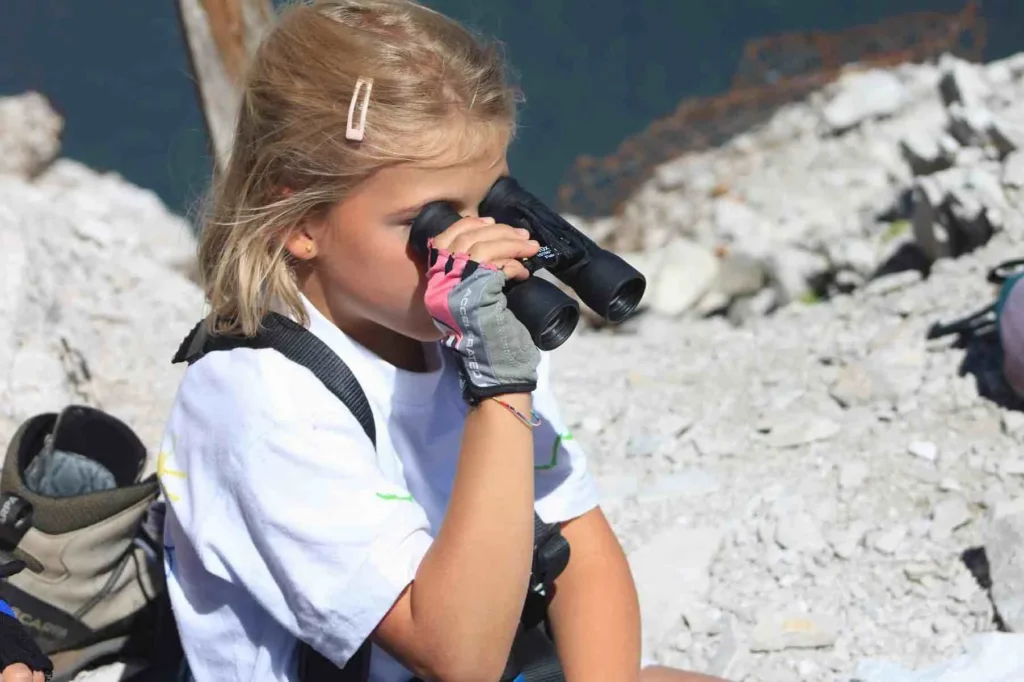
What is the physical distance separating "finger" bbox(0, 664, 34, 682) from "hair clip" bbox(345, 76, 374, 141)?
3.08ft

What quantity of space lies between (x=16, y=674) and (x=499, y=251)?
96 cm

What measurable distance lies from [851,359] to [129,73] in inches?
173

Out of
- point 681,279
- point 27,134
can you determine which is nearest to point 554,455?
point 681,279

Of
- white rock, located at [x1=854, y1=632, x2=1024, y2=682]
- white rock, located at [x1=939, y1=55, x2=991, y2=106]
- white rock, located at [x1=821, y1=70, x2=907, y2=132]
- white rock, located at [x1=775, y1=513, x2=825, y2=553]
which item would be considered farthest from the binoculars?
white rock, located at [x1=821, y1=70, x2=907, y2=132]

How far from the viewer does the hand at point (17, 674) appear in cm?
166

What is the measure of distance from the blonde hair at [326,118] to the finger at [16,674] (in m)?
0.58

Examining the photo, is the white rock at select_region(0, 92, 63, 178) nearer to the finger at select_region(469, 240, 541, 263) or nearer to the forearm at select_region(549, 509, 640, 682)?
the forearm at select_region(549, 509, 640, 682)

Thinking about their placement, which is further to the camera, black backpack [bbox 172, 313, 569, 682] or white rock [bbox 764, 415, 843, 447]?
white rock [bbox 764, 415, 843, 447]

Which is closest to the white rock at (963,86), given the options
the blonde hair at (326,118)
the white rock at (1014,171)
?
the white rock at (1014,171)

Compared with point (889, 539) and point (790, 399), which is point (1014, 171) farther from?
point (889, 539)

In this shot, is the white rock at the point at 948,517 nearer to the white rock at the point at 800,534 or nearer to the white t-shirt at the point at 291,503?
the white rock at the point at 800,534

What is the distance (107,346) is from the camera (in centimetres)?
323

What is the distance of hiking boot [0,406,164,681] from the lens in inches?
79.1

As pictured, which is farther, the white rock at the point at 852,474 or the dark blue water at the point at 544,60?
the dark blue water at the point at 544,60
